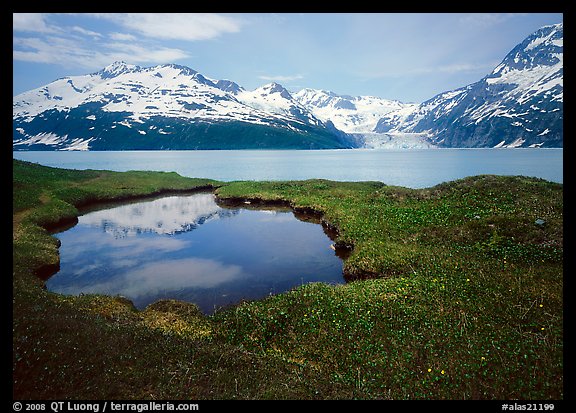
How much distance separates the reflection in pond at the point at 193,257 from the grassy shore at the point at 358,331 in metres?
2.82

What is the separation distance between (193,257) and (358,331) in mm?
19732

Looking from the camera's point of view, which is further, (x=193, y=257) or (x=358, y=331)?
(x=193, y=257)

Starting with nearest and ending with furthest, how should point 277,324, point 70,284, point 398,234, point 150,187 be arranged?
point 277,324, point 70,284, point 398,234, point 150,187

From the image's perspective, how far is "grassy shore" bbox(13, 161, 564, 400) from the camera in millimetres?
9992

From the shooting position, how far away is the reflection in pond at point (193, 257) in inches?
912

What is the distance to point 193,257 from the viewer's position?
2994 centimetres

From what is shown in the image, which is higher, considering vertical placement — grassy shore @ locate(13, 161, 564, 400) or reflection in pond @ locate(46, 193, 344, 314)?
grassy shore @ locate(13, 161, 564, 400)

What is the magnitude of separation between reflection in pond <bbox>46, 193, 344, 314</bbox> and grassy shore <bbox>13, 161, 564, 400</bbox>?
2821mm

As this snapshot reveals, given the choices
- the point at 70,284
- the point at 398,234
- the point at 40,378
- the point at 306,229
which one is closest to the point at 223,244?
the point at 306,229

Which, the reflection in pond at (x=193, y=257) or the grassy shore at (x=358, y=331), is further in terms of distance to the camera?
the reflection in pond at (x=193, y=257)

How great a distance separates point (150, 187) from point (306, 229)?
42.2 metres

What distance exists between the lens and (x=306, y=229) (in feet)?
131
